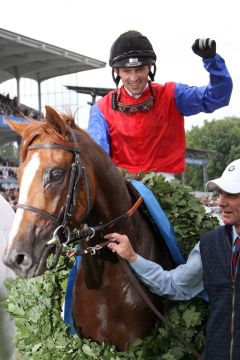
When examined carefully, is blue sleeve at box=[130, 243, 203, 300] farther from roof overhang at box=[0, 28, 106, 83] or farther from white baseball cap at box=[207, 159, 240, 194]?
roof overhang at box=[0, 28, 106, 83]

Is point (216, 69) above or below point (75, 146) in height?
above

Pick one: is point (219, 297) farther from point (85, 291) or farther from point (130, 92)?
point (130, 92)

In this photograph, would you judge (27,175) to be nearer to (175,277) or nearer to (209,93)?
(175,277)

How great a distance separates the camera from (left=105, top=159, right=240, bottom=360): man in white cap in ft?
8.14

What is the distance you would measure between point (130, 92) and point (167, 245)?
114 cm

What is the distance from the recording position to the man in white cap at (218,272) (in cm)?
248

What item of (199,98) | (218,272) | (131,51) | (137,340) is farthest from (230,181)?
(131,51)

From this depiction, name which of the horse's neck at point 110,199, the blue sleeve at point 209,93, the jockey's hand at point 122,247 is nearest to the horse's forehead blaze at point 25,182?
the horse's neck at point 110,199

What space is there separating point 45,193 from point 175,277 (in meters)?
0.89

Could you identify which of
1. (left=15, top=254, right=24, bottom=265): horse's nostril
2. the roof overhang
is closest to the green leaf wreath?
(left=15, top=254, right=24, bottom=265): horse's nostril

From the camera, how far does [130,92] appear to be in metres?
3.58

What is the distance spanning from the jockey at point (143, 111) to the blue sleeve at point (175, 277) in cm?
106

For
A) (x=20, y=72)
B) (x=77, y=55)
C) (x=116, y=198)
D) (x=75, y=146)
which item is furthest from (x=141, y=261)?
(x=20, y=72)

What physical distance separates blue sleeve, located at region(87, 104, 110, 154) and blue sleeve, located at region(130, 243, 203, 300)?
1.12 metres
